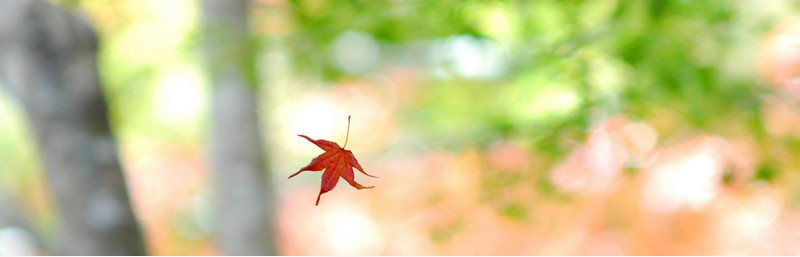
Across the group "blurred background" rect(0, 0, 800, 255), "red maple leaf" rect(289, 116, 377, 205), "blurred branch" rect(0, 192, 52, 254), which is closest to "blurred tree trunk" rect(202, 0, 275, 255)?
"blurred background" rect(0, 0, 800, 255)

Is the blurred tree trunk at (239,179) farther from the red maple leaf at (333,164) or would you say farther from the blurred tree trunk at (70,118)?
the red maple leaf at (333,164)

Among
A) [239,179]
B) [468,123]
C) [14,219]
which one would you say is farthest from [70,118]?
[14,219]

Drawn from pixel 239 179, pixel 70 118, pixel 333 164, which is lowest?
pixel 333 164

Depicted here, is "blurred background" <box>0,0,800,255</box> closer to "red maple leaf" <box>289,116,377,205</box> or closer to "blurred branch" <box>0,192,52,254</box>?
"blurred branch" <box>0,192,52,254</box>

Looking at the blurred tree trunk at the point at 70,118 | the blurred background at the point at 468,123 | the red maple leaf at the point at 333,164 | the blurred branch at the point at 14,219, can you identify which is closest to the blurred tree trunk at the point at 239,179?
the blurred background at the point at 468,123

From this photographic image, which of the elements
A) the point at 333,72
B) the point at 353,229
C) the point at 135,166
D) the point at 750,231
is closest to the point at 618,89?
the point at 333,72

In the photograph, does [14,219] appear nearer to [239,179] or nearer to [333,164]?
[239,179]
